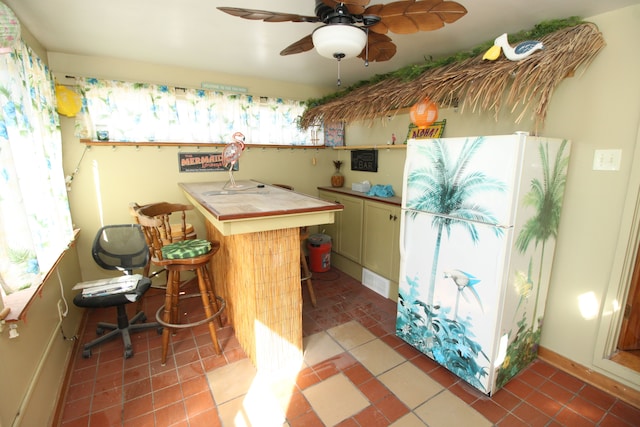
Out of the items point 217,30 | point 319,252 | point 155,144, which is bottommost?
point 319,252

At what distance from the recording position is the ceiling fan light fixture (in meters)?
1.42

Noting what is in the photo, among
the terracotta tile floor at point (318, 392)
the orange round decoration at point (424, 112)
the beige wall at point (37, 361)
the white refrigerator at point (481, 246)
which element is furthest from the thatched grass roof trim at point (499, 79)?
the beige wall at point (37, 361)

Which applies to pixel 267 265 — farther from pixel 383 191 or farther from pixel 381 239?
pixel 383 191

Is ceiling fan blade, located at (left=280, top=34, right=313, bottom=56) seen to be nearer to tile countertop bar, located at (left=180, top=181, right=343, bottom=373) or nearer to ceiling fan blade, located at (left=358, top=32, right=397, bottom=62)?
ceiling fan blade, located at (left=358, top=32, right=397, bottom=62)

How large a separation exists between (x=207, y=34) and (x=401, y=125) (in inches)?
85.3

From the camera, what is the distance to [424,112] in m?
2.51

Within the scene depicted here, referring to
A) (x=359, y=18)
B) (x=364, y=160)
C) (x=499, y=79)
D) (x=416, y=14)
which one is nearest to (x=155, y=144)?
(x=364, y=160)

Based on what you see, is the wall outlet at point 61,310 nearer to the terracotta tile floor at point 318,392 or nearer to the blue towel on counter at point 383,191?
the terracotta tile floor at point 318,392

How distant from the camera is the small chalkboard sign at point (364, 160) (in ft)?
12.4

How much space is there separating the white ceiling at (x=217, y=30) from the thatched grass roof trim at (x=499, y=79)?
0.19 m

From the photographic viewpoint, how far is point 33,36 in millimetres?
2398

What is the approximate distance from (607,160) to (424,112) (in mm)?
1242

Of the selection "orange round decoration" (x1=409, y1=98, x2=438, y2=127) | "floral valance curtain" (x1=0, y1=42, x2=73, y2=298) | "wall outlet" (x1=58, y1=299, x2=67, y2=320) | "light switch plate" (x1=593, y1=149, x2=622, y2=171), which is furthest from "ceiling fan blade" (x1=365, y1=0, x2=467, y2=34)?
"wall outlet" (x1=58, y1=299, x2=67, y2=320)

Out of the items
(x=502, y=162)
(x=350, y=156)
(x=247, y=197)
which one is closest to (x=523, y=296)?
(x=502, y=162)
